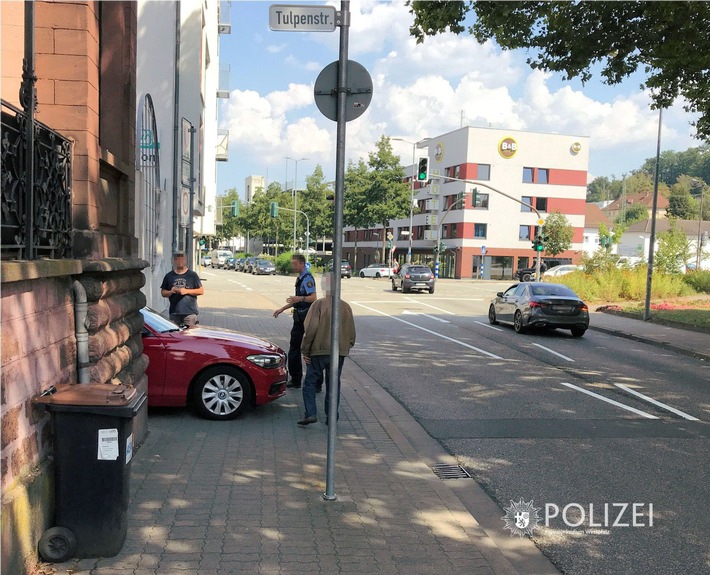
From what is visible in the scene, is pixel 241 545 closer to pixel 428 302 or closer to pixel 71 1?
pixel 71 1

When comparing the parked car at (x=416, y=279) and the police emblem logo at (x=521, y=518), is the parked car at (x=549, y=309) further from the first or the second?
the parked car at (x=416, y=279)

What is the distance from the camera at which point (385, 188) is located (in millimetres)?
64125

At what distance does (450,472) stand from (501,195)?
6268cm

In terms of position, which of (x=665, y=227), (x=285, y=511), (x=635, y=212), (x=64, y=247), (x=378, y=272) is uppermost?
(x=635, y=212)

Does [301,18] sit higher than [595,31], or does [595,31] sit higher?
[595,31]

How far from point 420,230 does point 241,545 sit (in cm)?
7388

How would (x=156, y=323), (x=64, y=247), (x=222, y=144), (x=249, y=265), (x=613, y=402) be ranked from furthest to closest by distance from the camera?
(x=249, y=265)
(x=222, y=144)
(x=613, y=402)
(x=156, y=323)
(x=64, y=247)

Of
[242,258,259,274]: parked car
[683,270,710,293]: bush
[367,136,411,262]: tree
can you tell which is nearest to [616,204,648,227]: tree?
[367,136,411,262]: tree

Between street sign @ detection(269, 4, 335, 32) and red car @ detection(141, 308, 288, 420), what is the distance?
3954 millimetres

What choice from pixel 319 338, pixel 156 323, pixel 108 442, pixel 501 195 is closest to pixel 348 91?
pixel 108 442

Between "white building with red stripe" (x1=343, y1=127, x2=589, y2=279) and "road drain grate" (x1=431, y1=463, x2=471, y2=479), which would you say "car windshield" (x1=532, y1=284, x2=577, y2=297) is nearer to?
"road drain grate" (x1=431, y1=463, x2=471, y2=479)

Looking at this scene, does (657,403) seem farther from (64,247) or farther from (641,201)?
(641,201)

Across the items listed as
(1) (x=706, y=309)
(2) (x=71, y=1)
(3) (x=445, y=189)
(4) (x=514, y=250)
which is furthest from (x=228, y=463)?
(3) (x=445, y=189)

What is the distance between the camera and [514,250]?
66.5 meters
